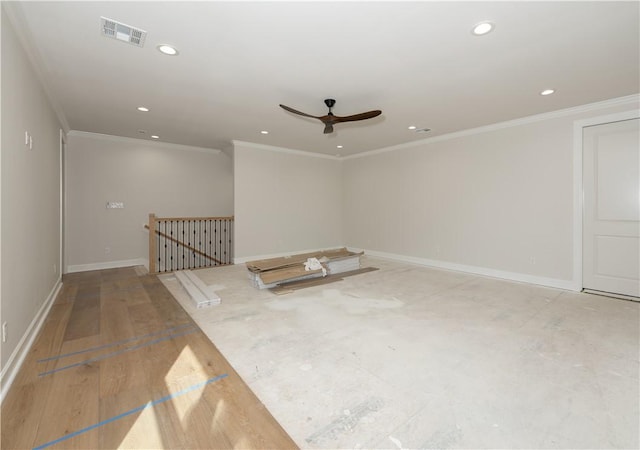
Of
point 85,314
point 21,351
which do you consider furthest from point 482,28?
point 85,314

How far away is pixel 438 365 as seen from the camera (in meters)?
2.37

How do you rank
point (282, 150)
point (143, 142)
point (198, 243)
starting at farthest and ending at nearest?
1. point (198, 243)
2. point (282, 150)
3. point (143, 142)

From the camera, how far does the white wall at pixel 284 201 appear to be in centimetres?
656

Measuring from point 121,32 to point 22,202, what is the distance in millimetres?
1715

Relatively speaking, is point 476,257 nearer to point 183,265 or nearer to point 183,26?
point 183,26

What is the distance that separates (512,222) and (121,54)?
5.98 meters

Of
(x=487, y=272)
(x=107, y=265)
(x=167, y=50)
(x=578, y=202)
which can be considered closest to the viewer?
(x=167, y=50)

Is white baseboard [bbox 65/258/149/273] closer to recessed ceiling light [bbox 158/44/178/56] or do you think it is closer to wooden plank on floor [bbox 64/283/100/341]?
wooden plank on floor [bbox 64/283/100/341]

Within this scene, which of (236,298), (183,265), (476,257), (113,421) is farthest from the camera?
(183,265)

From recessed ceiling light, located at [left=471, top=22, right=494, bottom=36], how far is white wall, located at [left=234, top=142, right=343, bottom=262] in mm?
5047

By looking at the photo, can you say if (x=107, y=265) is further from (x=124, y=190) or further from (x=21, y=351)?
(x=21, y=351)

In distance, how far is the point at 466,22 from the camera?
233 centimetres

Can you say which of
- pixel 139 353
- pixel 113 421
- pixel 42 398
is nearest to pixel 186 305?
pixel 139 353

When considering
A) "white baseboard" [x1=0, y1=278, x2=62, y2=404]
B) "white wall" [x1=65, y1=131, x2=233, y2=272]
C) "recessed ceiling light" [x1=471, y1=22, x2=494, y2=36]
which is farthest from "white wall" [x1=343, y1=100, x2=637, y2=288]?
"white baseboard" [x1=0, y1=278, x2=62, y2=404]
